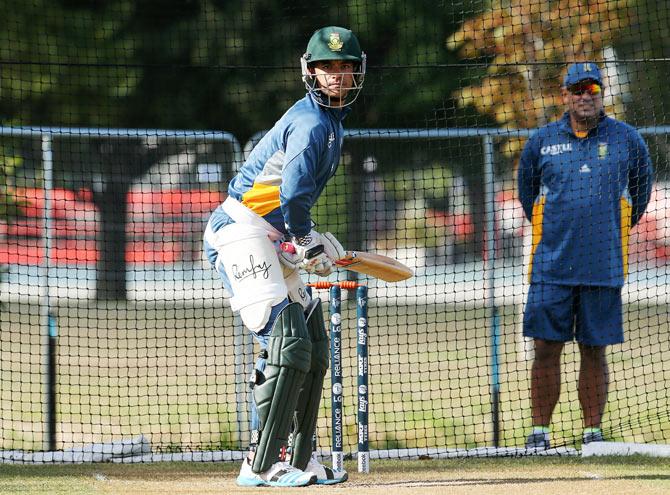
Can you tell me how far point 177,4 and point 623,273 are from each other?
44.0ft

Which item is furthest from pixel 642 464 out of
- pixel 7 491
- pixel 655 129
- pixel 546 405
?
pixel 7 491

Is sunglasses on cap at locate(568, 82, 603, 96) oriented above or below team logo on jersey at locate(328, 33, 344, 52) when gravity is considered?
above

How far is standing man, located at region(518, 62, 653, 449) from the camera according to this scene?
722cm

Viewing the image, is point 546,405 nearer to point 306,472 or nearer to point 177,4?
point 306,472

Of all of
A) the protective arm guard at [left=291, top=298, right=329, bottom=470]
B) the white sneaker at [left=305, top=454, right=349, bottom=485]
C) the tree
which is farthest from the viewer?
the tree

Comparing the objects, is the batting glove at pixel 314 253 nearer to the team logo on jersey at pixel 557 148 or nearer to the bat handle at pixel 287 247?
the bat handle at pixel 287 247

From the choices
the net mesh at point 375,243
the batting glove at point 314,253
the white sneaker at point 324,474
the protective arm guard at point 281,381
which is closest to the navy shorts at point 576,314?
the net mesh at point 375,243

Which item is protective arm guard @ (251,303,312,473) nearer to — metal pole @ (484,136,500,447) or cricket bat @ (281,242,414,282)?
cricket bat @ (281,242,414,282)

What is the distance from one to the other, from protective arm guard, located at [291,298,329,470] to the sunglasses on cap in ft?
8.30

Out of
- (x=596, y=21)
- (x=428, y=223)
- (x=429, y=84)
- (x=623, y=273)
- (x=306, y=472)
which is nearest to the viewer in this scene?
(x=306, y=472)

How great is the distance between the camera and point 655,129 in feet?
27.2

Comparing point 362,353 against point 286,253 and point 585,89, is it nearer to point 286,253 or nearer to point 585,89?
point 286,253

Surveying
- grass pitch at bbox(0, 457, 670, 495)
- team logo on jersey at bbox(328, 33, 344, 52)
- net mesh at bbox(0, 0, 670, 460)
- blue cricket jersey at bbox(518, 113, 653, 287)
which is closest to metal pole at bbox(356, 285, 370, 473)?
grass pitch at bbox(0, 457, 670, 495)

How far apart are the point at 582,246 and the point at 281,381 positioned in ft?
8.46
